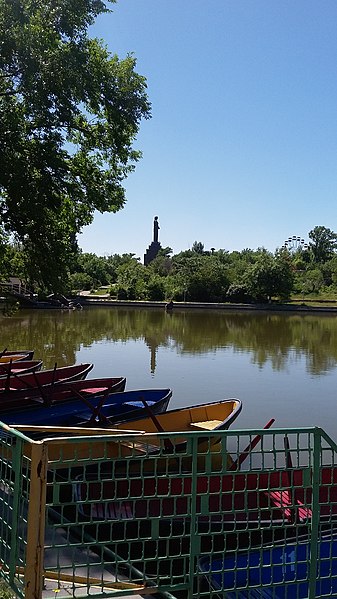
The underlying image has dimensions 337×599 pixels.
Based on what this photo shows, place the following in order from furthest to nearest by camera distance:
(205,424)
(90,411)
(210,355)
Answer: (210,355) → (90,411) → (205,424)

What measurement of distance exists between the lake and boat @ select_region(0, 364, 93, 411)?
2800 mm

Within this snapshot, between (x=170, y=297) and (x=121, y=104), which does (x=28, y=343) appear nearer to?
(x=121, y=104)

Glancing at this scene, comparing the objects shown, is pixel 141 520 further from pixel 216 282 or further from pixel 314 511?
pixel 216 282

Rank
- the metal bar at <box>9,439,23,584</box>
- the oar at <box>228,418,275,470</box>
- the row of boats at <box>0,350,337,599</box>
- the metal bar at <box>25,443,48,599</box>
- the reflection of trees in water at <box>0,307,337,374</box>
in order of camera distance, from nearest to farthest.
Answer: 1. the metal bar at <box>25,443,48,599</box>
2. the metal bar at <box>9,439,23,584</box>
3. the oar at <box>228,418,275,470</box>
4. the row of boats at <box>0,350,337,599</box>
5. the reflection of trees in water at <box>0,307,337,374</box>

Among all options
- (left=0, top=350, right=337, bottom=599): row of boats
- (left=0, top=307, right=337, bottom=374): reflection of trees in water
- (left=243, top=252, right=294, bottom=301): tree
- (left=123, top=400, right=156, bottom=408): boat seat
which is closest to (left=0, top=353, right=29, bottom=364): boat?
(left=0, top=350, right=337, bottom=599): row of boats

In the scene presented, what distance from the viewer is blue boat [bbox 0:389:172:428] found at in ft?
32.5

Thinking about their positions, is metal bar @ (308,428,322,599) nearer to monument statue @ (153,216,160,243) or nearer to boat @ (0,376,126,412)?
boat @ (0,376,126,412)

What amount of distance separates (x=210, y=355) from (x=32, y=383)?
14056 millimetres

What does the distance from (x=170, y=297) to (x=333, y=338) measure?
32.5 metres

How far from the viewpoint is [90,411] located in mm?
10664

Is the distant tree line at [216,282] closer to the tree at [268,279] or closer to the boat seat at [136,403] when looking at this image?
the tree at [268,279]

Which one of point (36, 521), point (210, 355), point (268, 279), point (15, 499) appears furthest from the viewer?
point (268, 279)

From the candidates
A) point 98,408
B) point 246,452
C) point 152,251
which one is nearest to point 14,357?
point 98,408

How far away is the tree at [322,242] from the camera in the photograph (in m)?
102
